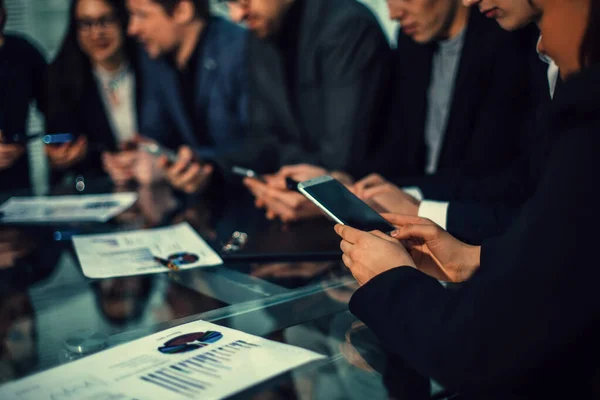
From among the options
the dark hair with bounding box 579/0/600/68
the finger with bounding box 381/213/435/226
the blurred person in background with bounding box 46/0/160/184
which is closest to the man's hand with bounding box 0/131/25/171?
the blurred person in background with bounding box 46/0/160/184

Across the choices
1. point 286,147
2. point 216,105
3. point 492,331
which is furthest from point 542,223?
point 216,105

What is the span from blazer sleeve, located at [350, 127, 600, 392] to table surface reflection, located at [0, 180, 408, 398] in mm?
135

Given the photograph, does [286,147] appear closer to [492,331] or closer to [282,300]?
[282,300]

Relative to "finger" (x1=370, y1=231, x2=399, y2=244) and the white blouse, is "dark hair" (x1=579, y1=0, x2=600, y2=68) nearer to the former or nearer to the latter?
"finger" (x1=370, y1=231, x2=399, y2=244)

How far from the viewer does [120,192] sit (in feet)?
6.68

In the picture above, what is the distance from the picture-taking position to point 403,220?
3.54 ft

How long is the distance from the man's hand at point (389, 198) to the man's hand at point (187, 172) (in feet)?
2.37

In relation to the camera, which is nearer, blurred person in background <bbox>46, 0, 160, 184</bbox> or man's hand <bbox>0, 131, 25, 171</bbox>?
man's hand <bbox>0, 131, 25, 171</bbox>

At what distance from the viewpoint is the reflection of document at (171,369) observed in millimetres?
727

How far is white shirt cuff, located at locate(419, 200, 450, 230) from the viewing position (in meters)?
1.28

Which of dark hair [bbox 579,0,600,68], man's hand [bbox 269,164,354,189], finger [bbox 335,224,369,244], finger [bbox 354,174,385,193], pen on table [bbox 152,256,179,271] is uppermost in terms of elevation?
dark hair [bbox 579,0,600,68]

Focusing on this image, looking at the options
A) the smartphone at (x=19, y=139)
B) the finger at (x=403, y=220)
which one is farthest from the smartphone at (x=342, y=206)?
the smartphone at (x=19, y=139)

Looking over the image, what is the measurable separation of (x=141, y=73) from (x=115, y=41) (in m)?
0.18

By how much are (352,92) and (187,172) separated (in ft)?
1.95
